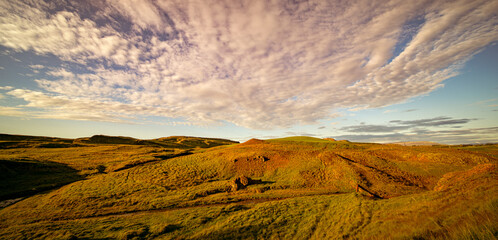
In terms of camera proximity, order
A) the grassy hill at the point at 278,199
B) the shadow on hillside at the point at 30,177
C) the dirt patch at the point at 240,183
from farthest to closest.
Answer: the dirt patch at the point at 240,183 → the shadow on hillside at the point at 30,177 → the grassy hill at the point at 278,199

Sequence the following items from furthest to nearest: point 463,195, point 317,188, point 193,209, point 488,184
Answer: point 317,188, point 193,209, point 488,184, point 463,195

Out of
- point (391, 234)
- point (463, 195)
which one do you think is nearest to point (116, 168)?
point (391, 234)

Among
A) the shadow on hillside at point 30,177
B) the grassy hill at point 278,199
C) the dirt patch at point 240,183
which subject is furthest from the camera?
the dirt patch at point 240,183

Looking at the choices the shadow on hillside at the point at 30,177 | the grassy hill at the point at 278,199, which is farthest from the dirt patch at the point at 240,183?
the shadow on hillside at the point at 30,177

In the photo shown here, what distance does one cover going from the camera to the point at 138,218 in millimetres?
19469

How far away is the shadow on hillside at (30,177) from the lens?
27812 millimetres

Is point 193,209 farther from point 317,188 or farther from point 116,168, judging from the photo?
point 116,168

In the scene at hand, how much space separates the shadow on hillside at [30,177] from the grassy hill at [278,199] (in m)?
2.96

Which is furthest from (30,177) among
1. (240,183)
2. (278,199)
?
(278,199)

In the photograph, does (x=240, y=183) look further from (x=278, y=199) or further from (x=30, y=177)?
(x=30, y=177)

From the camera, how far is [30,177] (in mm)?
34969

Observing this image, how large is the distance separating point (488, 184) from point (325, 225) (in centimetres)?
1135

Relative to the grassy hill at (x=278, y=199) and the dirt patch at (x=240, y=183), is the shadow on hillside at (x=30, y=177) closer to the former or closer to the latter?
the grassy hill at (x=278, y=199)

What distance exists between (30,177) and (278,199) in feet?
165
